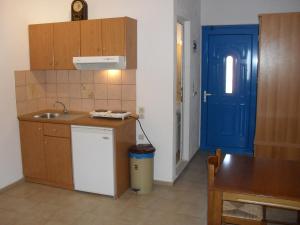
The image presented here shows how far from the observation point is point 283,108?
12.0ft

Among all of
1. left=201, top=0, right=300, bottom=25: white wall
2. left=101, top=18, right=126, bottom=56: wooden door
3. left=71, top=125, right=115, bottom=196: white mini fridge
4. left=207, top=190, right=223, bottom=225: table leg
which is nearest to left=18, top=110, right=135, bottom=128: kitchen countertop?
left=71, top=125, right=115, bottom=196: white mini fridge

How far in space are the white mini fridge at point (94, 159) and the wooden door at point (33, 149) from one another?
0.52 m

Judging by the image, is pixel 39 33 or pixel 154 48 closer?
pixel 154 48

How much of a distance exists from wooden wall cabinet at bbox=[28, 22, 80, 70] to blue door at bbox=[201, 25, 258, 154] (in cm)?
241

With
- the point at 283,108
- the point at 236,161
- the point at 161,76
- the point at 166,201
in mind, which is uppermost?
the point at 161,76

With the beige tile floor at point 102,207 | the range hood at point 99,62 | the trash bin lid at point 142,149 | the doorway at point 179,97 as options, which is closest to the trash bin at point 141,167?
the trash bin lid at point 142,149

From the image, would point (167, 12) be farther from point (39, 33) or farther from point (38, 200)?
point (38, 200)

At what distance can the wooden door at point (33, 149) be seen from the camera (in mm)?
3910

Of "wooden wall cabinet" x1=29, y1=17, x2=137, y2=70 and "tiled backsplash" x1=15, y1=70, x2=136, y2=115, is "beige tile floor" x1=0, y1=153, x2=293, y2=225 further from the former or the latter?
"wooden wall cabinet" x1=29, y1=17, x2=137, y2=70

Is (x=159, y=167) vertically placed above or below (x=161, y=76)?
below

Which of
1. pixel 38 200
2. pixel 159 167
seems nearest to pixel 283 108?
pixel 159 167

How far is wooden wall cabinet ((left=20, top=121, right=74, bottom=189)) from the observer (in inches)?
148

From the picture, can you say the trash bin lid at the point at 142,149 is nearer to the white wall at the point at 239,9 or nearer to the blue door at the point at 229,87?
the blue door at the point at 229,87

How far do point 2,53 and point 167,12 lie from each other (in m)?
2.08
